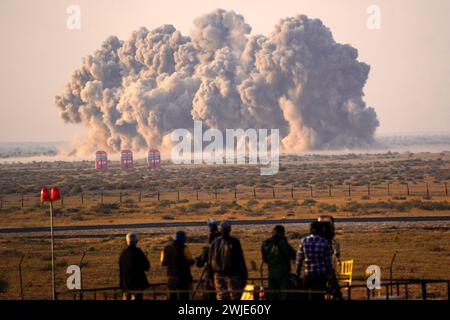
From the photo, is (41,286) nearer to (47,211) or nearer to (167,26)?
(47,211)

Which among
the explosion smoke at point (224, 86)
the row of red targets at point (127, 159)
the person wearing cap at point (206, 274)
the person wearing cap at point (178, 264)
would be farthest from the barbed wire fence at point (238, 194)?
the explosion smoke at point (224, 86)

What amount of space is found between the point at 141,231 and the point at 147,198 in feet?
77.8

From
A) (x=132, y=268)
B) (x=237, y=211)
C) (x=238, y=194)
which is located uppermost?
(x=132, y=268)

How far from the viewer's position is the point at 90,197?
67.9 metres

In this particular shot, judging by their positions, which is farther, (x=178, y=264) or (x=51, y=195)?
(x=51, y=195)

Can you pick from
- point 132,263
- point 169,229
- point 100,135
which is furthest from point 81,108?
point 132,263

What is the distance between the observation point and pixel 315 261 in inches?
577

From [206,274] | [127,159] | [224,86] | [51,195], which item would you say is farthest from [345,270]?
[224,86]

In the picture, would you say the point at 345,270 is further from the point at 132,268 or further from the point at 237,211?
the point at 237,211

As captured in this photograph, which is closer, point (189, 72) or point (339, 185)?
point (339, 185)

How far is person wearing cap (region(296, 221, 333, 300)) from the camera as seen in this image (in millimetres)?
14633

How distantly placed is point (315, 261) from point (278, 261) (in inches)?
28.1

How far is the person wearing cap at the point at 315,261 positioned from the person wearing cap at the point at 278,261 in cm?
41

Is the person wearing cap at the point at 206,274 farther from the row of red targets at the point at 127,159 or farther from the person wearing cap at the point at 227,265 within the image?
the row of red targets at the point at 127,159
